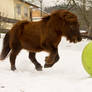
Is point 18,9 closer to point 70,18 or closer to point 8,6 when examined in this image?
point 8,6

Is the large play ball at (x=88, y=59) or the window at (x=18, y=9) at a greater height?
the window at (x=18, y=9)

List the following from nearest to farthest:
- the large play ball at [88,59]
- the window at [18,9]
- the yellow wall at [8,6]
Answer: the large play ball at [88,59] < the yellow wall at [8,6] < the window at [18,9]

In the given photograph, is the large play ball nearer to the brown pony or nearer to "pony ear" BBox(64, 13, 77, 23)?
the brown pony

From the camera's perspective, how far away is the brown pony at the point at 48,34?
3859 millimetres

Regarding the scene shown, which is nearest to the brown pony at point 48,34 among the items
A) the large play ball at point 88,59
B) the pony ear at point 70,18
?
the pony ear at point 70,18

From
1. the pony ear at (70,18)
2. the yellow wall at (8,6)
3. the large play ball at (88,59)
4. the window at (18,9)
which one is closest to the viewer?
the large play ball at (88,59)

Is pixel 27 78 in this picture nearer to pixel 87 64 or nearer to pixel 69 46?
pixel 87 64

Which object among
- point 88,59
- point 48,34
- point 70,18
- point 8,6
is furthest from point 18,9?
point 88,59

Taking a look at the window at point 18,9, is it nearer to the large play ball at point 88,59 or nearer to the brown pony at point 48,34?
the brown pony at point 48,34

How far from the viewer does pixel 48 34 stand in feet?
13.0

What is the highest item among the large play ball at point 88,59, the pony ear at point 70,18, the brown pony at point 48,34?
the pony ear at point 70,18

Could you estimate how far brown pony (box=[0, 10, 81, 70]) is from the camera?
386 cm

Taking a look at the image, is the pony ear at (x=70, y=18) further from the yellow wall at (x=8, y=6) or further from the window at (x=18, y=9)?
the window at (x=18, y=9)

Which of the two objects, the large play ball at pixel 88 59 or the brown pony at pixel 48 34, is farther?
the brown pony at pixel 48 34
